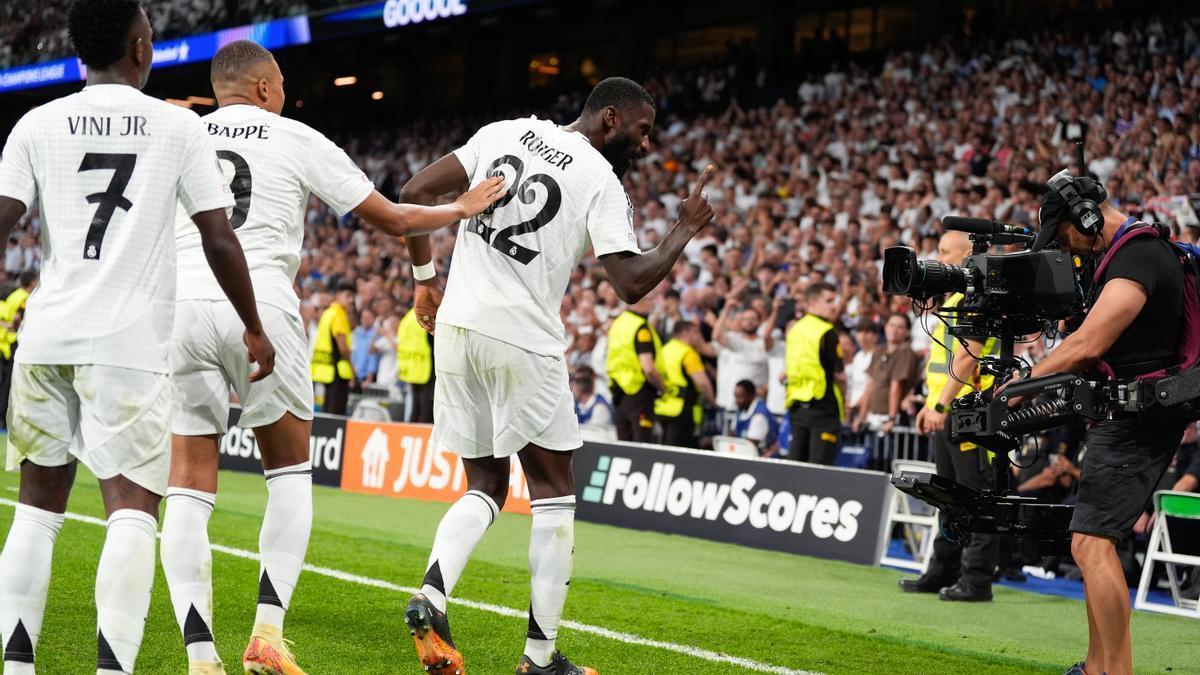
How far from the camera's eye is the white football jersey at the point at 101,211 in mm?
3973

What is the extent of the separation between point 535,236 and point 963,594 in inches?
182

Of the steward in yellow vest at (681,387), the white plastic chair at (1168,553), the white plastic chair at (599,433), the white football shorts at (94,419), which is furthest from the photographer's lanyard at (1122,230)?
the steward in yellow vest at (681,387)

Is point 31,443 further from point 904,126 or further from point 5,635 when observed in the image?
point 904,126

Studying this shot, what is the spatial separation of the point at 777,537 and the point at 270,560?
620cm

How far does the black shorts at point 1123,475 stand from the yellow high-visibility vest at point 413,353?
35.7 feet

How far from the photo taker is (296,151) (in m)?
4.95

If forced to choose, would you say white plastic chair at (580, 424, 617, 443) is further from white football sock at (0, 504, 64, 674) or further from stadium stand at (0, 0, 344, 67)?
stadium stand at (0, 0, 344, 67)

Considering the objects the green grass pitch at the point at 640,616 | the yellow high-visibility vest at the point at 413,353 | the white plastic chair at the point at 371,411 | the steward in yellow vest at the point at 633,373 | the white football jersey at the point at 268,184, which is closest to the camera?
the white football jersey at the point at 268,184

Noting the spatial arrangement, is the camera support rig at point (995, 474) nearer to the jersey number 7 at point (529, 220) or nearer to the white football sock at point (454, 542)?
the jersey number 7 at point (529, 220)

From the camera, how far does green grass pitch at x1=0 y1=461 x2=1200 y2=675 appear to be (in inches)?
235

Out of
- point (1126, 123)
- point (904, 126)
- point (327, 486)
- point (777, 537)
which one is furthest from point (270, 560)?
point (904, 126)

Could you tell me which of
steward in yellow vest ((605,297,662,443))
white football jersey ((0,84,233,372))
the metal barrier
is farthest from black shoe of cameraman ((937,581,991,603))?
white football jersey ((0,84,233,372))

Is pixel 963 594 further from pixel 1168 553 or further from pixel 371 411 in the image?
pixel 371 411

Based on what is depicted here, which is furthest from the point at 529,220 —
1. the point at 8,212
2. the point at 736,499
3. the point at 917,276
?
the point at 736,499
